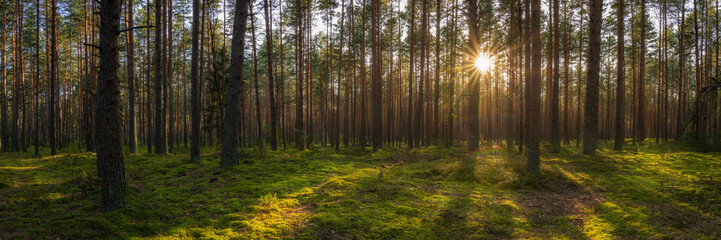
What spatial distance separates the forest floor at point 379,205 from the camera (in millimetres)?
5141

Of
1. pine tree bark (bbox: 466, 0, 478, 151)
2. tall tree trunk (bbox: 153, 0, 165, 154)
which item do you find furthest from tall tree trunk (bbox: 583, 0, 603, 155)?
tall tree trunk (bbox: 153, 0, 165, 154)

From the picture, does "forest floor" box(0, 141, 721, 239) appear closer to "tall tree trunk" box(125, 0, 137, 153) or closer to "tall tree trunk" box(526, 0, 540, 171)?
"tall tree trunk" box(526, 0, 540, 171)

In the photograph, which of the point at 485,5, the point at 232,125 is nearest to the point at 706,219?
the point at 232,125

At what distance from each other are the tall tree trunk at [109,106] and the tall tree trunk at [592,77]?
16628 millimetres

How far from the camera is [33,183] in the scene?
889 centimetres

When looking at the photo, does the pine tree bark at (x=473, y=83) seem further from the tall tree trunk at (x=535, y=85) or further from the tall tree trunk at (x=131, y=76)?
the tall tree trunk at (x=131, y=76)

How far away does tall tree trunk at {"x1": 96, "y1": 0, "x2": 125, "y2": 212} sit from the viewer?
525cm

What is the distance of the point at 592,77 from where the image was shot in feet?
44.1

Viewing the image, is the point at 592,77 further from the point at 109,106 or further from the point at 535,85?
the point at 109,106

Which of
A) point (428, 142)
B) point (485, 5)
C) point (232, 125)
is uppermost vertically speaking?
point (485, 5)

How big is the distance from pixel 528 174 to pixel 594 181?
1833mm

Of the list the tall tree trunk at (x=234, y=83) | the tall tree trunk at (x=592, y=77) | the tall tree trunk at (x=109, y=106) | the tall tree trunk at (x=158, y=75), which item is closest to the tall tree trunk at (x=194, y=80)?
the tall tree trunk at (x=234, y=83)

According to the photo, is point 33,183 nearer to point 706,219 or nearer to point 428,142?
point 706,219

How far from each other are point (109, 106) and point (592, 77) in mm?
17109
